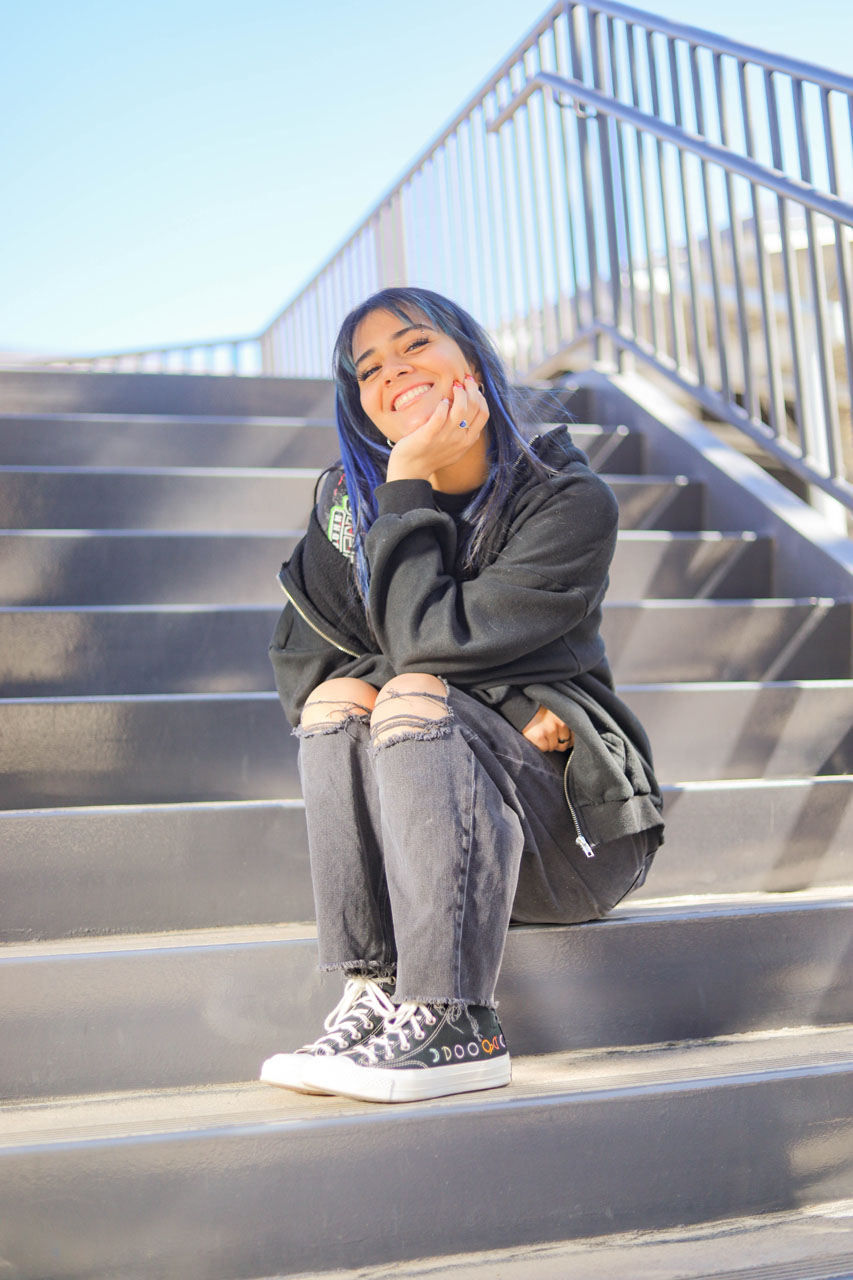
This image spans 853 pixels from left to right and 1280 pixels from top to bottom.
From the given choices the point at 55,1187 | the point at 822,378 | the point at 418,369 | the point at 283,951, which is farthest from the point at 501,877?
the point at 822,378

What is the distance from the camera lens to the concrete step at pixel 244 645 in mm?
1845

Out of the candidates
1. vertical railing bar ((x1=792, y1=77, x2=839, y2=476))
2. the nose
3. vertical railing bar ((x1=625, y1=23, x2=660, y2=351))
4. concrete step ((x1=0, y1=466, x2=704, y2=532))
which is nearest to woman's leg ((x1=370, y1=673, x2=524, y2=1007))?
the nose

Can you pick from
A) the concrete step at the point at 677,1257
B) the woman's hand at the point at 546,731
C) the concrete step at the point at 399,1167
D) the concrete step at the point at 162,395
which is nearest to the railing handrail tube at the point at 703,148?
the concrete step at the point at 162,395

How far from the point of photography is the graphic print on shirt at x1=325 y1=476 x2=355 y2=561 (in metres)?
1.42

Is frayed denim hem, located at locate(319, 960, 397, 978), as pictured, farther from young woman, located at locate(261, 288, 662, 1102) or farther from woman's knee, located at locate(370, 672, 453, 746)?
woman's knee, located at locate(370, 672, 453, 746)

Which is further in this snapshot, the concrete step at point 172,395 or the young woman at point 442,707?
the concrete step at point 172,395

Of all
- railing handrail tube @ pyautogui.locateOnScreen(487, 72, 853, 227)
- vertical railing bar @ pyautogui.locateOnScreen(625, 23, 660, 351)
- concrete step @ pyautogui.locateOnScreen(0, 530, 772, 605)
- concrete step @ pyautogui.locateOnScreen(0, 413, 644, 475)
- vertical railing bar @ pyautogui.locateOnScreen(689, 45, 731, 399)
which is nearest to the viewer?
concrete step @ pyautogui.locateOnScreen(0, 530, 772, 605)

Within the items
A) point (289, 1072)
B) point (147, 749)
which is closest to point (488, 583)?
point (289, 1072)

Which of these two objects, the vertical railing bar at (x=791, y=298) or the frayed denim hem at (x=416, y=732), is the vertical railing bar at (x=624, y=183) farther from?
the frayed denim hem at (x=416, y=732)

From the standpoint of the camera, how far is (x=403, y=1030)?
111cm

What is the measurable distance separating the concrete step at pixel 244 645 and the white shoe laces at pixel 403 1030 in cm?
90

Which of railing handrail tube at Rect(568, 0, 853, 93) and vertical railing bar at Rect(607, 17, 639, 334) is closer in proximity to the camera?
railing handrail tube at Rect(568, 0, 853, 93)

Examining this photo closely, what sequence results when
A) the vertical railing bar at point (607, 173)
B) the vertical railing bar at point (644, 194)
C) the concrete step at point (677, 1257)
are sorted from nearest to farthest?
the concrete step at point (677, 1257) → the vertical railing bar at point (644, 194) → the vertical railing bar at point (607, 173)

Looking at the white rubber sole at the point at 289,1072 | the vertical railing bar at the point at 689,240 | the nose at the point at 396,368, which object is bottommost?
the white rubber sole at the point at 289,1072
